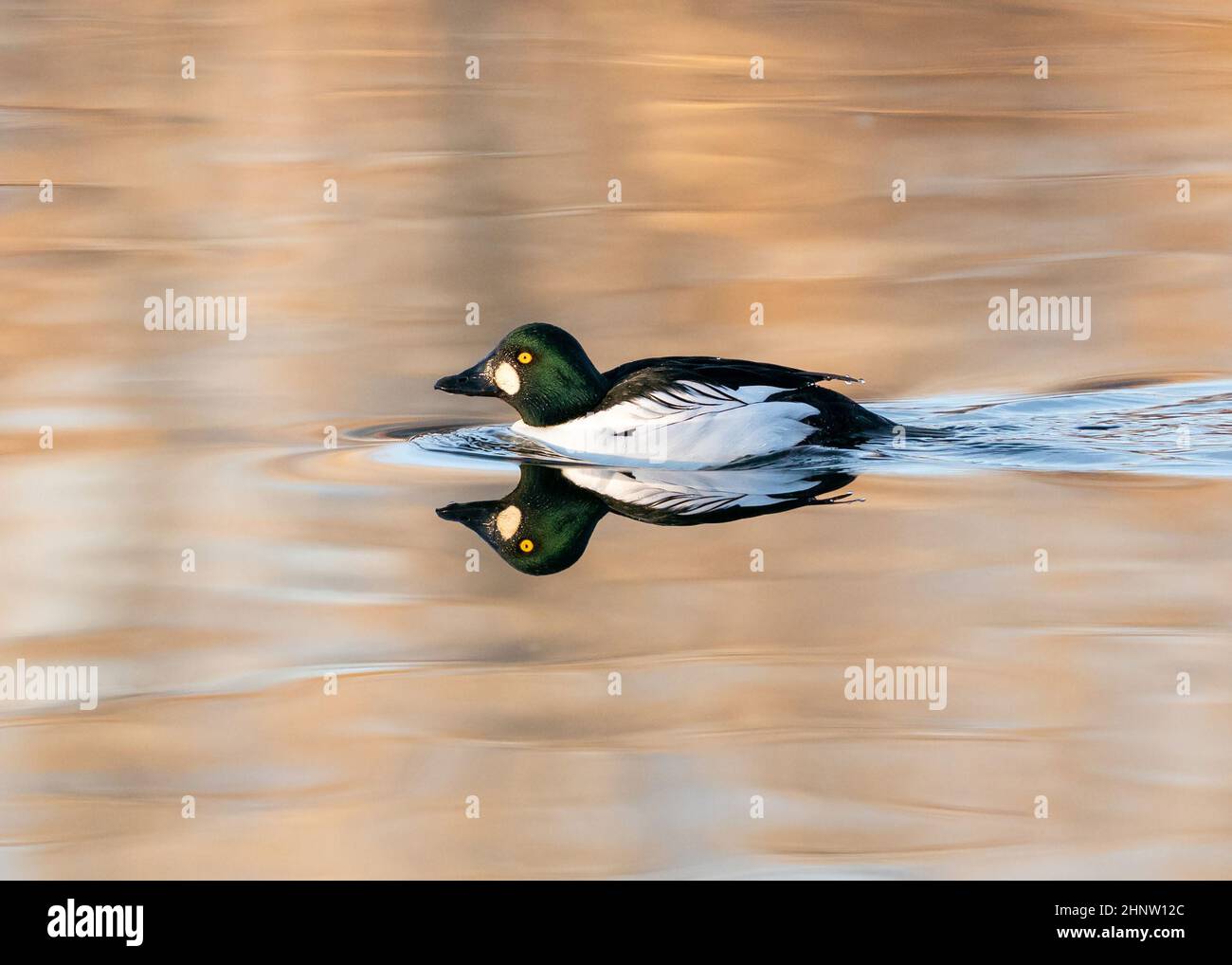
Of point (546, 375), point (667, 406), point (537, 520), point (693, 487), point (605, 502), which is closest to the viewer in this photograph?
point (537, 520)

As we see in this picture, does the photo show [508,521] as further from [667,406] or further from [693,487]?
[667,406]

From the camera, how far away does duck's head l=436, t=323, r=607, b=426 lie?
7.29 m

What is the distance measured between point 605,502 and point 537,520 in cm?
35

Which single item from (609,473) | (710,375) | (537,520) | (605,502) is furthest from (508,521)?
(710,375)

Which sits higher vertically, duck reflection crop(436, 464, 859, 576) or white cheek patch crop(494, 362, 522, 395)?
white cheek patch crop(494, 362, 522, 395)

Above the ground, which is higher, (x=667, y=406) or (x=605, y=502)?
(x=667, y=406)

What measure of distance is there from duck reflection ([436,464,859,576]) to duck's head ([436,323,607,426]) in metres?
0.36

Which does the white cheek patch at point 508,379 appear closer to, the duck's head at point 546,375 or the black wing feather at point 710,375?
the duck's head at point 546,375

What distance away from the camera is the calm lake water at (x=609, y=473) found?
437 cm

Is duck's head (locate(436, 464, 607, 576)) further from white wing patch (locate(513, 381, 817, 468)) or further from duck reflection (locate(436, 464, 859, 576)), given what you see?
white wing patch (locate(513, 381, 817, 468))

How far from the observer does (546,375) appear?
731 cm

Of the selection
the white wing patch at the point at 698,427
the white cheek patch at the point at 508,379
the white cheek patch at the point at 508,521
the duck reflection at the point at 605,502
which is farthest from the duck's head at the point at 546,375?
the white cheek patch at the point at 508,521

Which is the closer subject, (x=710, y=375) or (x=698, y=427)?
(x=710, y=375)

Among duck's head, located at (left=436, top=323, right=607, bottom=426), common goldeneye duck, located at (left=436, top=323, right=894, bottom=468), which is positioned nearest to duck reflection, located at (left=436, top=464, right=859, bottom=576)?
common goldeneye duck, located at (left=436, top=323, right=894, bottom=468)
